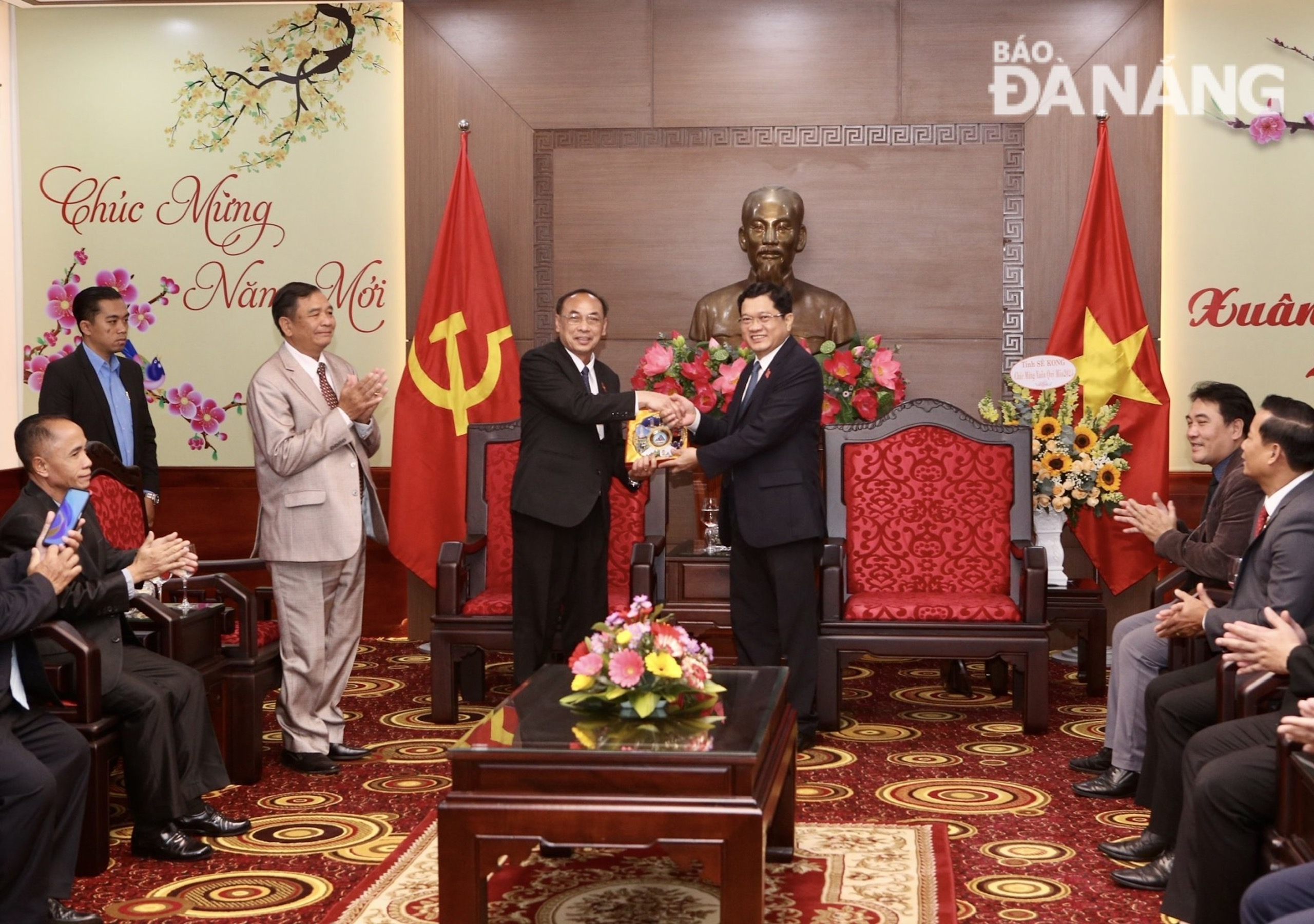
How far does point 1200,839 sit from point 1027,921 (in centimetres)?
49

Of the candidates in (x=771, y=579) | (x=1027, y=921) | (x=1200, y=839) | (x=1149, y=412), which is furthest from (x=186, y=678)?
(x=1149, y=412)

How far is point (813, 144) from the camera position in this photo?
6.70 m

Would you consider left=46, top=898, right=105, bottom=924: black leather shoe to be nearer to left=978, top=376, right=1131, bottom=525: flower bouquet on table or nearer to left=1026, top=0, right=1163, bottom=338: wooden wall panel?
left=978, top=376, right=1131, bottom=525: flower bouquet on table

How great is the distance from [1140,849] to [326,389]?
2864 millimetres

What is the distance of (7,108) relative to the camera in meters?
6.98

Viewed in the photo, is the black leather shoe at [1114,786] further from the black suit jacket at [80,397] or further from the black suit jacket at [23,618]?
the black suit jacket at [80,397]

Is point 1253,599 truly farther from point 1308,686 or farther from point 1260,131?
point 1260,131

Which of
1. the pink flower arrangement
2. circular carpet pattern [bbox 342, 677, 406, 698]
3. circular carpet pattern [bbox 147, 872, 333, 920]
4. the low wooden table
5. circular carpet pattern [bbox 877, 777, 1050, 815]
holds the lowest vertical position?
circular carpet pattern [bbox 147, 872, 333, 920]

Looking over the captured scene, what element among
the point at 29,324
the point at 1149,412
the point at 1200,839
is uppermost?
the point at 29,324

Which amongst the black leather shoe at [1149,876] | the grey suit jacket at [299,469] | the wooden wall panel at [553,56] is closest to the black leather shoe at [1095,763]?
the black leather shoe at [1149,876]

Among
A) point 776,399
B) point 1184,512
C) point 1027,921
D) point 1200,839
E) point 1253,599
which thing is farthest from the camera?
point 1184,512

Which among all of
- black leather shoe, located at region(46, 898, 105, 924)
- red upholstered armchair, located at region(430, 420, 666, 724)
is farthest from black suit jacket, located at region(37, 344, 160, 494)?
black leather shoe, located at region(46, 898, 105, 924)

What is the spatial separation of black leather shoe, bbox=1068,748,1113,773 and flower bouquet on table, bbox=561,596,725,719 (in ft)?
Answer: 6.02

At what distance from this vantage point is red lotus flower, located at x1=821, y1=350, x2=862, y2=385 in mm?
5742
